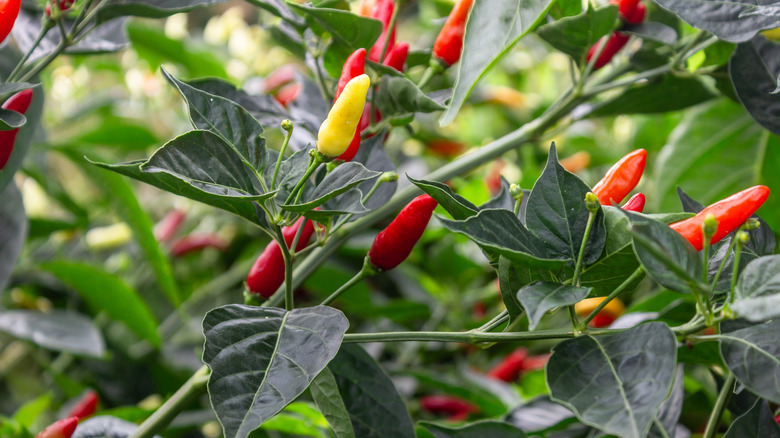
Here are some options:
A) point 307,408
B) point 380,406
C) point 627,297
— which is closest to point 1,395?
point 307,408

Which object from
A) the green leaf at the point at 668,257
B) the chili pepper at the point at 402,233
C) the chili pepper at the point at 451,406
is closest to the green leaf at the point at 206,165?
the chili pepper at the point at 402,233

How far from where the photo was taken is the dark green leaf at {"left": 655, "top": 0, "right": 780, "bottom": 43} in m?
0.49

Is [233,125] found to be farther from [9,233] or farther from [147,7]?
[9,233]

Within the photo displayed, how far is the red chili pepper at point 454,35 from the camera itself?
1.93ft

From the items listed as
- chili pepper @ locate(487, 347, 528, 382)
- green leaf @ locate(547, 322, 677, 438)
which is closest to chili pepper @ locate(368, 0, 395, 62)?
green leaf @ locate(547, 322, 677, 438)

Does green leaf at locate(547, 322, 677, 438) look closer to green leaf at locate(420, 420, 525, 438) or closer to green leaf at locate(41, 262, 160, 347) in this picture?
green leaf at locate(420, 420, 525, 438)

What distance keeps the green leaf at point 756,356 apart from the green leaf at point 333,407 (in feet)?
0.86

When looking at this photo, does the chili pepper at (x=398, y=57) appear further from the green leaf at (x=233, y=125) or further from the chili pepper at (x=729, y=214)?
the chili pepper at (x=729, y=214)

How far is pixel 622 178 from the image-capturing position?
0.44 meters

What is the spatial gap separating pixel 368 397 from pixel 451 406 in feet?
1.44

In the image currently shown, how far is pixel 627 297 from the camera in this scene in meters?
1.18

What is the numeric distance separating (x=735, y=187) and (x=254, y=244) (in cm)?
84

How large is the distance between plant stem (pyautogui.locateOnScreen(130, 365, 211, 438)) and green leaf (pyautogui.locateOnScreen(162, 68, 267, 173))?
6.9 inches

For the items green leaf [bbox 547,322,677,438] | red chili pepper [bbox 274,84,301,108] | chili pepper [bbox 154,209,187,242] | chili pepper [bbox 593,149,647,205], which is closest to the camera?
green leaf [bbox 547,322,677,438]
